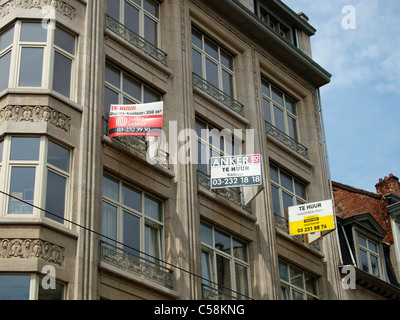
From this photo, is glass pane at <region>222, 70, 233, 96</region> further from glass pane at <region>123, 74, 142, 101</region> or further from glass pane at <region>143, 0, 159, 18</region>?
glass pane at <region>123, 74, 142, 101</region>

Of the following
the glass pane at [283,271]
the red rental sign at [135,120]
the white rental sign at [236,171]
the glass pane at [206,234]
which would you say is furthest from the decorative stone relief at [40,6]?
the glass pane at [283,271]

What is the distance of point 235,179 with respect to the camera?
24859 mm

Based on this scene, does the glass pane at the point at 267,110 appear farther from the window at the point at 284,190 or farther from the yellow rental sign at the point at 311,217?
the yellow rental sign at the point at 311,217

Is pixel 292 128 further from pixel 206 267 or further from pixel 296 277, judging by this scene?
pixel 206 267

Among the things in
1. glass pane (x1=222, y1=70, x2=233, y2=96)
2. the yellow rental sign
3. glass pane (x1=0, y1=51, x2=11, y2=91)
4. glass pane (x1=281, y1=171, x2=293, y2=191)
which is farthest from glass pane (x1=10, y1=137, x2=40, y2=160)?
glass pane (x1=281, y1=171, x2=293, y2=191)

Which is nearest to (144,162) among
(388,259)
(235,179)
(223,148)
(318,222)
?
(235,179)

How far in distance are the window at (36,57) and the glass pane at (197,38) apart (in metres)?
6.87

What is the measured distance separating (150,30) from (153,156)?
17.3ft

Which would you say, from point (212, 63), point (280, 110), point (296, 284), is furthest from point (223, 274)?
point (280, 110)

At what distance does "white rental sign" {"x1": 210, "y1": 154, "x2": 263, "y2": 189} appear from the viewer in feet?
81.3

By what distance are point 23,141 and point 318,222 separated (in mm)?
11367

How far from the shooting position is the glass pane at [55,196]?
20.1 meters

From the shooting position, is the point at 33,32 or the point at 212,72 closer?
the point at 33,32

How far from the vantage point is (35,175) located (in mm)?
20266
